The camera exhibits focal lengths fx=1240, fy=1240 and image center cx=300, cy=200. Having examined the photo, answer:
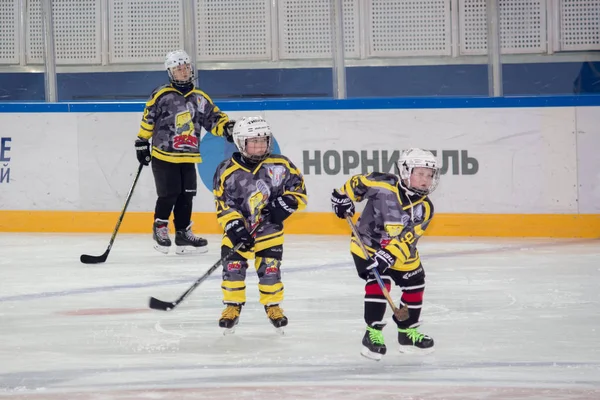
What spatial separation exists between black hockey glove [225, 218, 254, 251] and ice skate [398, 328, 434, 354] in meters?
0.74

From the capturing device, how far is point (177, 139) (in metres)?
7.91

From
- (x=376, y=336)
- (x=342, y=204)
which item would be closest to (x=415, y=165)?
(x=342, y=204)

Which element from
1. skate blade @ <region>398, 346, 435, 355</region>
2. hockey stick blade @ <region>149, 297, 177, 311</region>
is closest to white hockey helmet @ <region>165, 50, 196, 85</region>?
hockey stick blade @ <region>149, 297, 177, 311</region>

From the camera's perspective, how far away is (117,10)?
9.27 meters

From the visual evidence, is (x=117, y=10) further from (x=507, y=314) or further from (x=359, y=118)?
(x=507, y=314)

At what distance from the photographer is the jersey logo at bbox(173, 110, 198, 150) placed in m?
7.88

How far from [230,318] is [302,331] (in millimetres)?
311

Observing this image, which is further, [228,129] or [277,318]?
[228,129]

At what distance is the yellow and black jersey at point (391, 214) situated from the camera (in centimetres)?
470

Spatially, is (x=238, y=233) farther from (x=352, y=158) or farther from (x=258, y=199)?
(x=352, y=158)

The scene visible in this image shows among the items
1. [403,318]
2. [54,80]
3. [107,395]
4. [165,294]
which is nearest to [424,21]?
[54,80]

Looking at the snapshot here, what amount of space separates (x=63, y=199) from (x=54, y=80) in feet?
2.94

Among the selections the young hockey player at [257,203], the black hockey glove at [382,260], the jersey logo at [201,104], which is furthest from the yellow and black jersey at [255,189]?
the jersey logo at [201,104]

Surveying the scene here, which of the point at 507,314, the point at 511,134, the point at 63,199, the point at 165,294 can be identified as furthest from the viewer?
the point at 63,199
